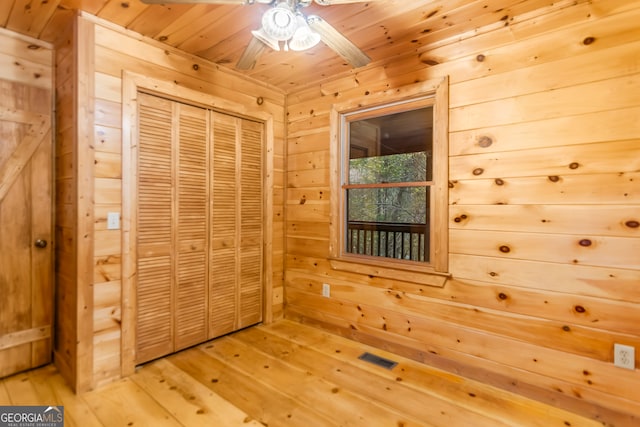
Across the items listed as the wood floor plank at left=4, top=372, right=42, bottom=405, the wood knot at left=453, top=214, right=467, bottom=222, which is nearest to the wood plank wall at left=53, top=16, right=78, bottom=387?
the wood floor plank at left=4, top=372, right=42, bottom=405

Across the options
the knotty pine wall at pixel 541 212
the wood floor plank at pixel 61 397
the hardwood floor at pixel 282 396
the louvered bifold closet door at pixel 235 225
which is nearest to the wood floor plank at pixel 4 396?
the hardwood floor at pixel 282 396

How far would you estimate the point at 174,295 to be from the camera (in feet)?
8.48

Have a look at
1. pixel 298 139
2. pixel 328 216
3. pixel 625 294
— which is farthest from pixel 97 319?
pixel 625 294

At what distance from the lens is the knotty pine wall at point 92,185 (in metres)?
2.05

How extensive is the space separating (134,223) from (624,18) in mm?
3280

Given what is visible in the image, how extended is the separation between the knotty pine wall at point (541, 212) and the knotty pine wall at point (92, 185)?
2040 millimetres

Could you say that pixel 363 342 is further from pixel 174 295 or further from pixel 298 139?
pixel 298 139

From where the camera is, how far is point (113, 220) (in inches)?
86.2

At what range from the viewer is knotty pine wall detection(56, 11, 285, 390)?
6.73 ft

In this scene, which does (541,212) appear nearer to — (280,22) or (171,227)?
(280,22)

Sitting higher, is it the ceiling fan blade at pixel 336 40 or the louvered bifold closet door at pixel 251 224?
the ceiling fan blade at pixel 336 40

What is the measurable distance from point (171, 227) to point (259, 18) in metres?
1.67

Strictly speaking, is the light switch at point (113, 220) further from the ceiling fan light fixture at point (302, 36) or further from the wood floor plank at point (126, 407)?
the ceiling fan light fixture at point (302, 36)

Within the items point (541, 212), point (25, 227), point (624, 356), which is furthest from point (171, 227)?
point (624, 356)
